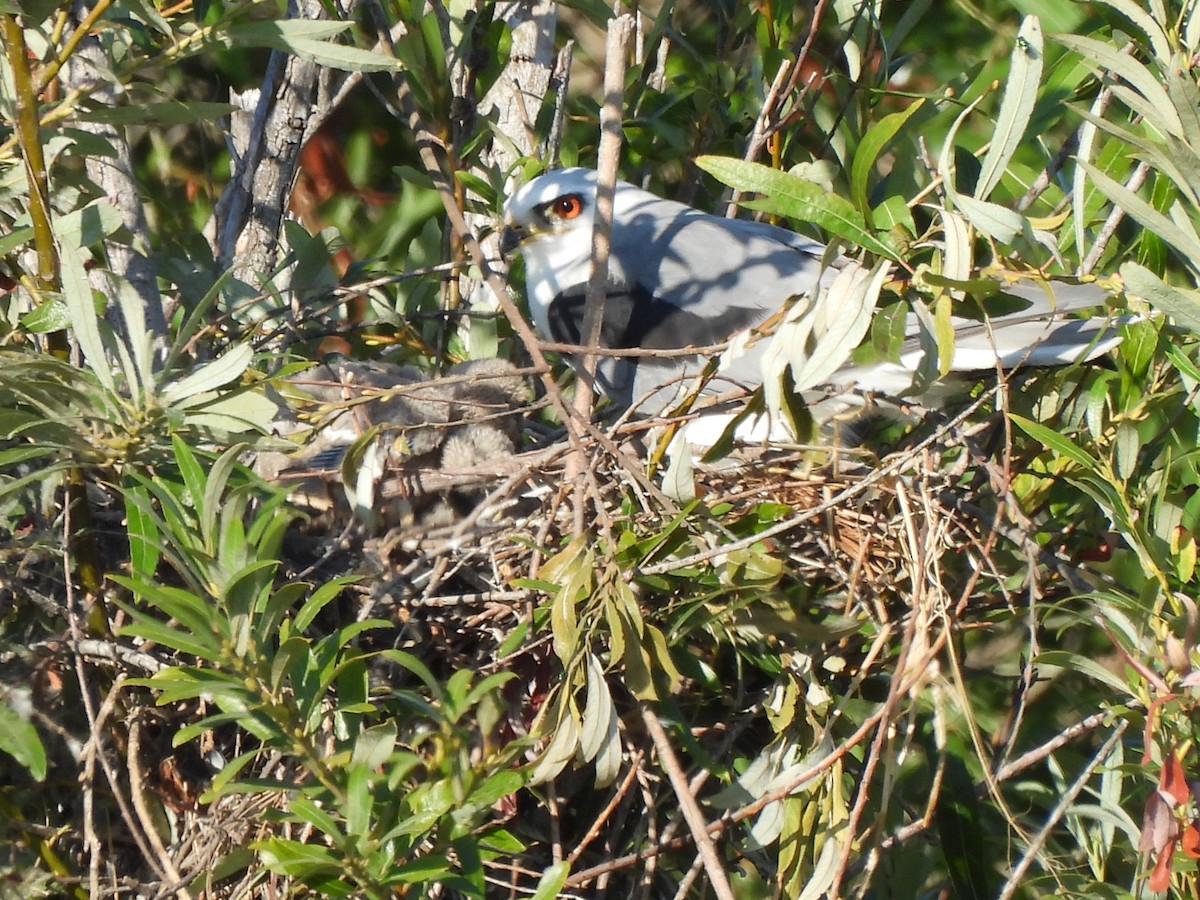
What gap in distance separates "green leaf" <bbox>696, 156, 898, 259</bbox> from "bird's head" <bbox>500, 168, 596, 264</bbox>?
1398mm

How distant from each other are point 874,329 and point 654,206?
152 centimetres

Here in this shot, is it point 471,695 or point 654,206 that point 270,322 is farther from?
point 471,695

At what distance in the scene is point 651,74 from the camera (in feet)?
10.0

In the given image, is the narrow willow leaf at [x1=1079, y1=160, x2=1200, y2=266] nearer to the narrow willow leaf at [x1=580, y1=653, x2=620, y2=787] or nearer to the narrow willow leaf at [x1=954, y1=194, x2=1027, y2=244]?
the narrow willow leaf at [x1=954, y1=194, x2=1027, y2=244]

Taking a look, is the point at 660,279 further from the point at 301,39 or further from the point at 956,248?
the point at 956,248

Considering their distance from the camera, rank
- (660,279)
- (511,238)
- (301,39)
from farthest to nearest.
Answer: (511,238), (660,279), (301,39)

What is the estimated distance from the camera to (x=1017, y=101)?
5.63 ft

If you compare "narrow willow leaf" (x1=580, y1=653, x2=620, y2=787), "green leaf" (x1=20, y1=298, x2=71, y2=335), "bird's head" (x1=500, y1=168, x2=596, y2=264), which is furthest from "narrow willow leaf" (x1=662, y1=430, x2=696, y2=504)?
"bird's head" (x1=500, y1=168, x2=596, y2=264)

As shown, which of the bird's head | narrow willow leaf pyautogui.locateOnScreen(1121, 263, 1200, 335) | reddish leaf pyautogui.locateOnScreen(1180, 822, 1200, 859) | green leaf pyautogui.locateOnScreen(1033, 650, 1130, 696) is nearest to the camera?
narrow willow leaf pyautogui.locateOnScreen(1121, 263, 1200, 335)

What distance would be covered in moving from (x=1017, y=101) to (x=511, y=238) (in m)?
1.48

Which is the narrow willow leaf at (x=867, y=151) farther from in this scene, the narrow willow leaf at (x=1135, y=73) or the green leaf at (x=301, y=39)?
the green leaf at (x=301, y=39)

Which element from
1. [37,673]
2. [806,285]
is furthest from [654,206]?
[37,673]

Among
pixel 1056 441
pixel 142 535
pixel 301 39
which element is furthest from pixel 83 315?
pixel 1056 441

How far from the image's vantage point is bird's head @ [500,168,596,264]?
117 inches
